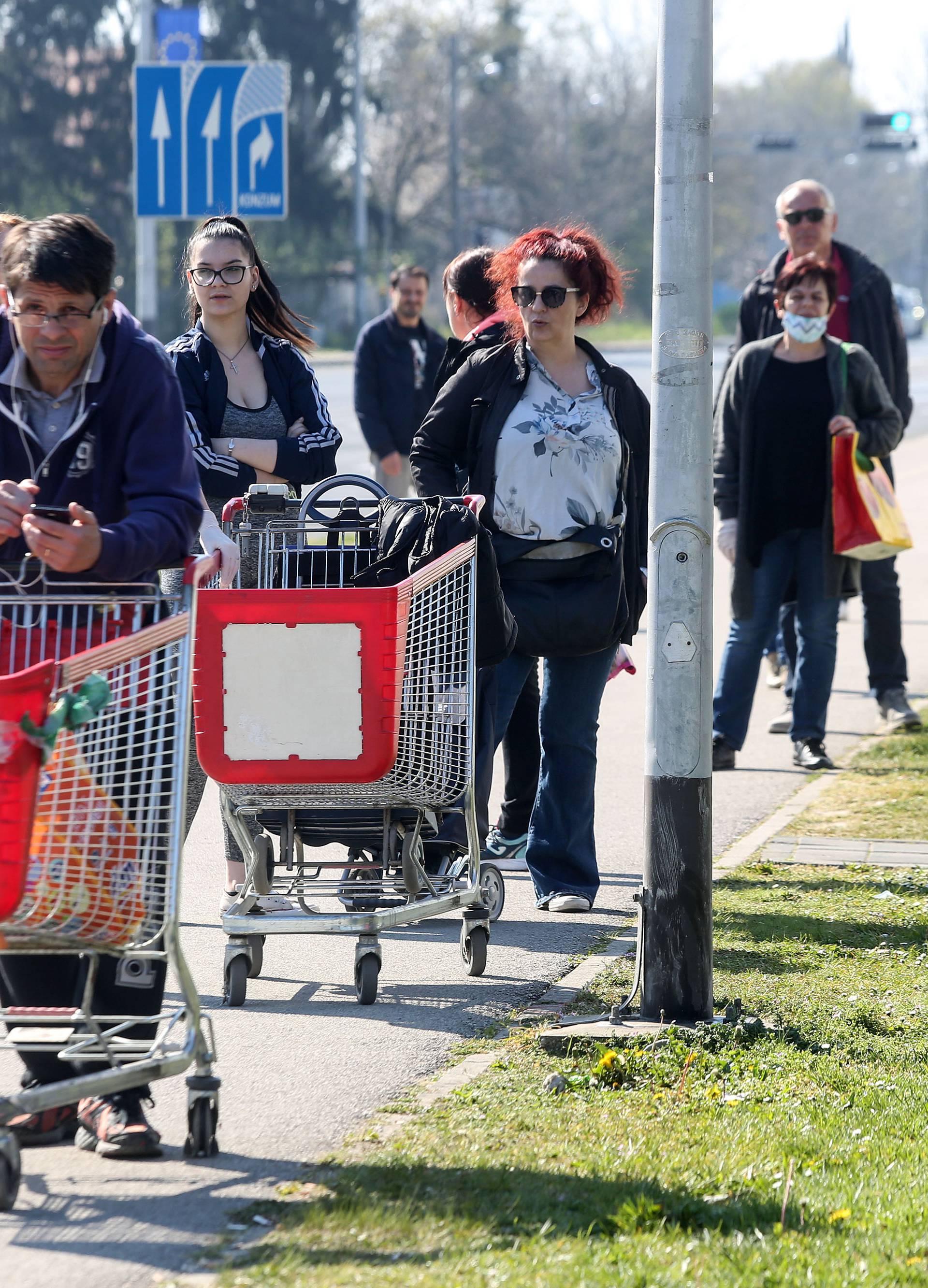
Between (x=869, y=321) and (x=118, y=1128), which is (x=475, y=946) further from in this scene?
(x=869, y=321)

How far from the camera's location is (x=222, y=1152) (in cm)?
387

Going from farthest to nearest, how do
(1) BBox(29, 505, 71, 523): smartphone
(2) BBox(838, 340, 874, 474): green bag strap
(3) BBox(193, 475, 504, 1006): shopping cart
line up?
(2) BBox(838, 340, 874, 474): green bag strap → (3) BBox(193, 475, 504, 1006): shopping cart → (1) BBox(29, 505, 71, 523): smartphone

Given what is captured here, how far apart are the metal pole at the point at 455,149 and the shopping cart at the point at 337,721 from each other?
5192 cm

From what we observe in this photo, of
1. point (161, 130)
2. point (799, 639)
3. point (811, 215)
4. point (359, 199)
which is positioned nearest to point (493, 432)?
point (799, 639)

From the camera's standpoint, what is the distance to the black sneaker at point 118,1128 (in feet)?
12.5

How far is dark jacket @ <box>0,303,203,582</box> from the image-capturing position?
12.5 ft

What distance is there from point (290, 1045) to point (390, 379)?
7.97m

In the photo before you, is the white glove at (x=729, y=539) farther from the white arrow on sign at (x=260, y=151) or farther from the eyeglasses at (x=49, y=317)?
the eyeglasses at (x=49, y=317)

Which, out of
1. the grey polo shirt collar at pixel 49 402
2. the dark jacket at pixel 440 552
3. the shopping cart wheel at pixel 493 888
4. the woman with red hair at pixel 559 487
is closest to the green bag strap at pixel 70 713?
the grey polo shirt collar at pixel 49 402

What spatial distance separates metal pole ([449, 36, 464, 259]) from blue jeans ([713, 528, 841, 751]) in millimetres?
48907

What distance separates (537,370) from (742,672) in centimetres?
283

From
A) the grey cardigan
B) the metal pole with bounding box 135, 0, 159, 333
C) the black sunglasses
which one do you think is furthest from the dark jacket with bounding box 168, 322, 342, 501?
the metal pole with bounding box 135, 0, 159, 333

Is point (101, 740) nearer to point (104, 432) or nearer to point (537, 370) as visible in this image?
point (104, 432)

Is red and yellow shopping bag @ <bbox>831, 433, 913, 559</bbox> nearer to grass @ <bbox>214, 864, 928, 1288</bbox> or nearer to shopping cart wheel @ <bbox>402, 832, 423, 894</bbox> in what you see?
grass @ <bbox>214, 864, 928, 1288</bbox>
